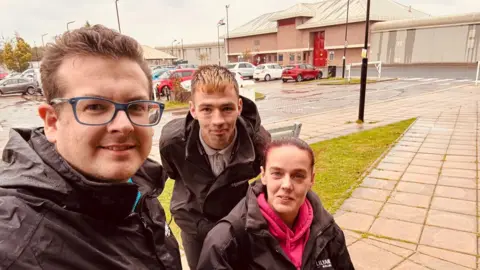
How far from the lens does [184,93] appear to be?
17.4 meters

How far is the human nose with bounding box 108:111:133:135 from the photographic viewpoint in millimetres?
1173

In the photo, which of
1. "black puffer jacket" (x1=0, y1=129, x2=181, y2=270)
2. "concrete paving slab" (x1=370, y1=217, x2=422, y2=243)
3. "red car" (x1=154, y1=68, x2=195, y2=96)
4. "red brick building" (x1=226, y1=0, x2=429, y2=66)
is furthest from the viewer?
"red brick building" (x1=226, y1=0, x2=429, y2=66)

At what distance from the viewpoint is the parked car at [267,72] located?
99.8 feet

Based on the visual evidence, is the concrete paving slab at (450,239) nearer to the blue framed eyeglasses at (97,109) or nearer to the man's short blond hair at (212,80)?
the man's short blond hair at (212,80)

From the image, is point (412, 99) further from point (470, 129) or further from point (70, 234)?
point (70, 234)

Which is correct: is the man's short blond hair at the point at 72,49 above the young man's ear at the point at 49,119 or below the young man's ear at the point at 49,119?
above

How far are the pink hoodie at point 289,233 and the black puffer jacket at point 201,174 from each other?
265 mm

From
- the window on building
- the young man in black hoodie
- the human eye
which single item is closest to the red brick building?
the window on building

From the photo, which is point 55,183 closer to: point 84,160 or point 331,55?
point 84,160

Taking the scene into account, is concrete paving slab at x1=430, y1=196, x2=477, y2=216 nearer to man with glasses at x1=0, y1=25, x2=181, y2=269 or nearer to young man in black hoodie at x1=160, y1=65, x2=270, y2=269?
young man in black hoodie at x1=160, y1=65, x2=270, y2=269

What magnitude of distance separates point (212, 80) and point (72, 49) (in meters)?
1.04

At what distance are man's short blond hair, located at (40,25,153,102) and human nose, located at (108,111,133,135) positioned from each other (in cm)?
21

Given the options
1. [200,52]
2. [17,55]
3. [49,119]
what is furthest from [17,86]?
[200,52]

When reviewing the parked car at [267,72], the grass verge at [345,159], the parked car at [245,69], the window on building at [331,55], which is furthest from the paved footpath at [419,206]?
the window on building at [331,55]
